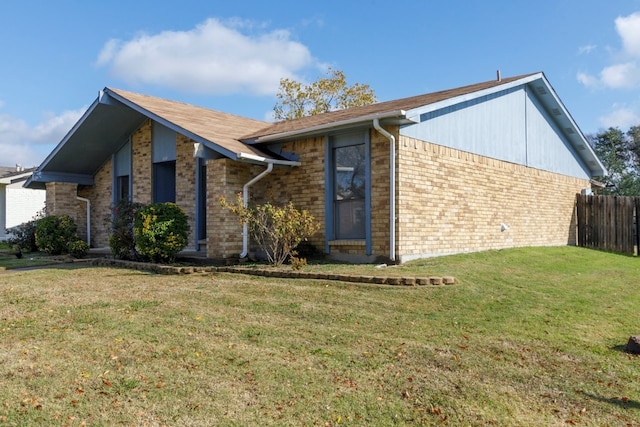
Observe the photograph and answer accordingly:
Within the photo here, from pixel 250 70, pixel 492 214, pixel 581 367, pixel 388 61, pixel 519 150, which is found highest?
pixel 250 70

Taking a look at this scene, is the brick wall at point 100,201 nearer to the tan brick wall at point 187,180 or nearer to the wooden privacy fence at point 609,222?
the tan brick wall at point 187,180

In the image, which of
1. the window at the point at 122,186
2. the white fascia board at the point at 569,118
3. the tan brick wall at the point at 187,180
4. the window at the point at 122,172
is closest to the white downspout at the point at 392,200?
the tan brick wall at the point at 187,180

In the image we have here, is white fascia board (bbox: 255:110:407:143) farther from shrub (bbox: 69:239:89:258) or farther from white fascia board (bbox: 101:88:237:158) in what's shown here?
shrub (bbox: 69:239:89:258)

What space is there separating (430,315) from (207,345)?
291 centimetres

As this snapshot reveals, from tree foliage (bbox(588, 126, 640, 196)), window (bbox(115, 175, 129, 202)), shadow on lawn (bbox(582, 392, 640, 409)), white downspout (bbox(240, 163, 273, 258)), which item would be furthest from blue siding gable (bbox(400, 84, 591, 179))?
tree foliage (bbox(588, 126, 640, 196))

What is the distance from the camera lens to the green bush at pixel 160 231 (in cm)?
1170

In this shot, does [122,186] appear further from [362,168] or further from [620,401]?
[620,401]

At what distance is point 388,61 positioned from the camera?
18.0 meters

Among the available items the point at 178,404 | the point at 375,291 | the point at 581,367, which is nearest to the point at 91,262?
the point at 375,291

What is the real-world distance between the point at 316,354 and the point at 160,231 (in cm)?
742

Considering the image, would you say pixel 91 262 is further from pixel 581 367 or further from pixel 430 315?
pixel 581 367

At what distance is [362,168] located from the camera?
1155 centimetres

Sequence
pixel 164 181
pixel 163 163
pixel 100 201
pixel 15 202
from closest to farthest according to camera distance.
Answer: pixel 163 163, pixel 164 181, pixel 100 201, pixel 15 202

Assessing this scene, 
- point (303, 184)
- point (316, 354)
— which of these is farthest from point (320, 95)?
point (316, 354)
